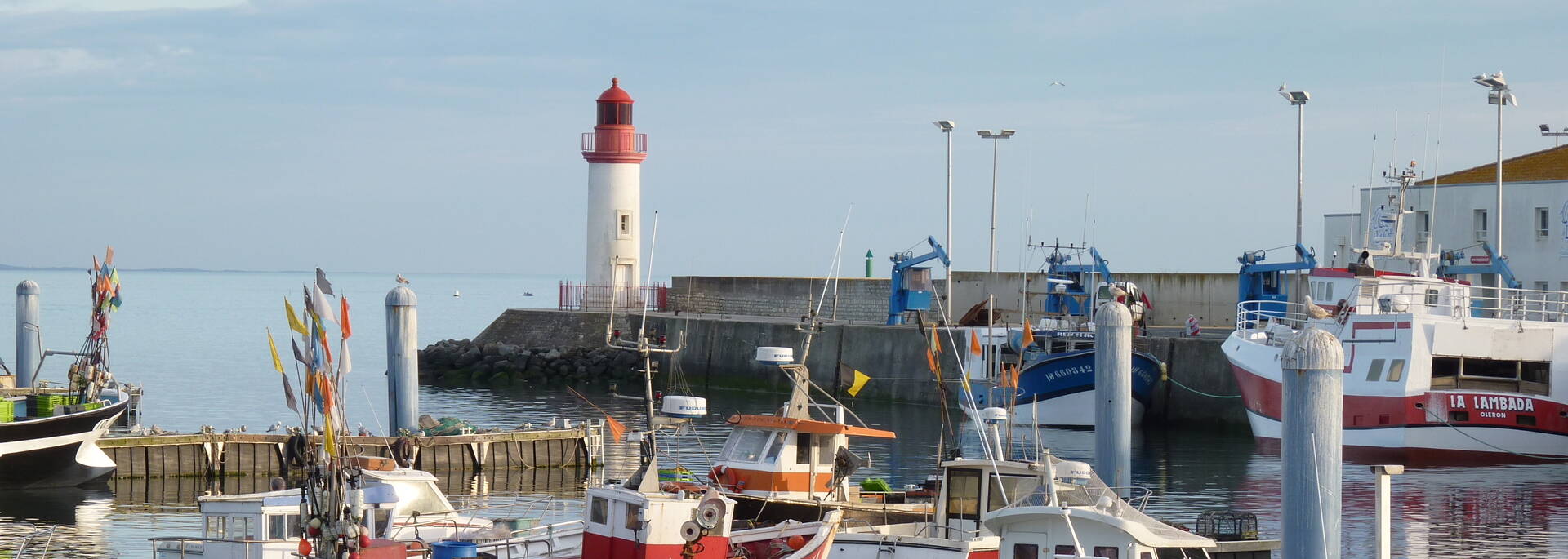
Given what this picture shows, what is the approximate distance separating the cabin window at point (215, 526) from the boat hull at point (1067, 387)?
2361 centimetres

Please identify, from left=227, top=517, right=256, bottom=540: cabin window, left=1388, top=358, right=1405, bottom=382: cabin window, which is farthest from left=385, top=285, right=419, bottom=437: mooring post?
Answer: left=1388, top=358, right=1405, bottom=382: cabin window

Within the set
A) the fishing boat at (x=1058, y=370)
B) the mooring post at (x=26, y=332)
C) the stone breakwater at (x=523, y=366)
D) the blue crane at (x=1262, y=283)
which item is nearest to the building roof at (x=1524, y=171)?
the blue crane at (x=1262, y=283)

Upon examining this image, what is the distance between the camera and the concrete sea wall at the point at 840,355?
4141 cm

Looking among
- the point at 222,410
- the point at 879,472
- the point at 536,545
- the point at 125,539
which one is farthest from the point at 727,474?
the point at 222,410

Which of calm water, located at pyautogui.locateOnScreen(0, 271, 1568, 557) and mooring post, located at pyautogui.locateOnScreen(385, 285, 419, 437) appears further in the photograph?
mooring post, located at pyautogui.locateOnScreen(385, 285, 419, 437)

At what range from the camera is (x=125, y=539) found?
23.6 m

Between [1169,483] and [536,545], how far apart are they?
1466 centimetres

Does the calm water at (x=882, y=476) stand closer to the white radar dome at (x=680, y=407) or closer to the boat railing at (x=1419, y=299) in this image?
the boat railing at (x=1419, y=299)

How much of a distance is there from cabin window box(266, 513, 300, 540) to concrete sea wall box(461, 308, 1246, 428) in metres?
21.2

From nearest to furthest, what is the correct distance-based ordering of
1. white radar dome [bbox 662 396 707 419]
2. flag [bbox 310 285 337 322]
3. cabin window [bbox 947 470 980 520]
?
flag [bbox 310 285 337 322] → cabin window [bbox 947 470 980 520] → white radar dome [bbox 662 396 707 419]

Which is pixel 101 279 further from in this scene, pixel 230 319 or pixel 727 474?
pixel 230 319

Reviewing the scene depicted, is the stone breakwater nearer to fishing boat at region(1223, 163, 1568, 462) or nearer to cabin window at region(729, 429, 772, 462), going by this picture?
fishing boat at region(1223, 163, 1568, 462)

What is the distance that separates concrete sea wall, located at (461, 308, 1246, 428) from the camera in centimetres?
4141

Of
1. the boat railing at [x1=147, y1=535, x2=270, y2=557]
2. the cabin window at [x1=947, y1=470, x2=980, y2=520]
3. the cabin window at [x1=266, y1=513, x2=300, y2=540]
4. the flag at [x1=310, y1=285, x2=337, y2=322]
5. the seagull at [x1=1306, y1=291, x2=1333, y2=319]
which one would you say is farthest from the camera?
the seagull at [x1=1306, y1=291, x2=1333, y2=319]
